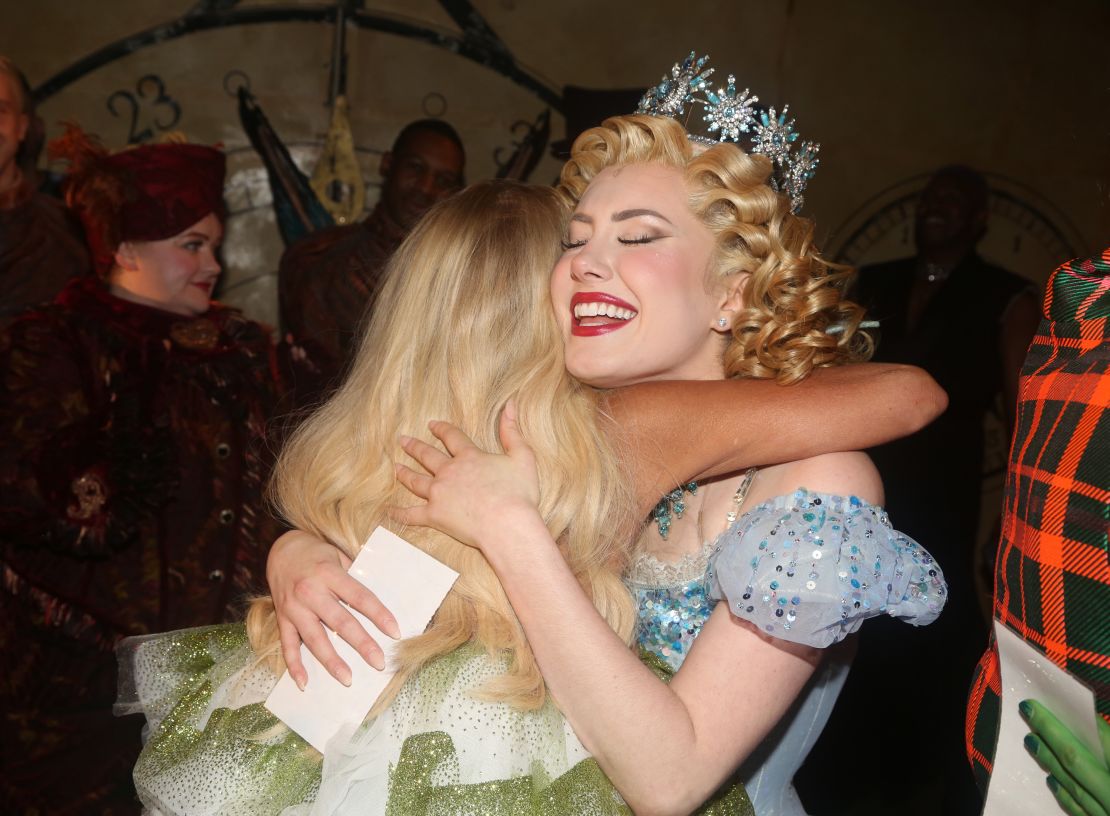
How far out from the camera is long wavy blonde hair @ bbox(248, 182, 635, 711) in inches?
56.6

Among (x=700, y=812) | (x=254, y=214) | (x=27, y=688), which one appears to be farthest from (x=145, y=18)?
(x=700, y=812)

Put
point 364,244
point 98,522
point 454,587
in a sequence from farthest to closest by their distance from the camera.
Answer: point 364,244, point 98,522, point 454,587

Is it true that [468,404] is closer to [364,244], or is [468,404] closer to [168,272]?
[168,272]

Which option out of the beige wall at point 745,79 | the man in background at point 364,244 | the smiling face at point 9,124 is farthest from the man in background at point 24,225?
the man in background at point 364,244

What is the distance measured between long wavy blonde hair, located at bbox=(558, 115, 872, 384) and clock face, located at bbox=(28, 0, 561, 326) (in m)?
2.48

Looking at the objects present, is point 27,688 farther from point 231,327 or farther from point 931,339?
point 931,339

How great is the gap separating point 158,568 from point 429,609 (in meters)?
1.54

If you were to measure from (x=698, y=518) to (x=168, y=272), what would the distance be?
1.91m

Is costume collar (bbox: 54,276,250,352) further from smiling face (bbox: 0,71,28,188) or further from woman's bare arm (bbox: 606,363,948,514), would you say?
woman's bare arm (bbox: 606,363,948,514)

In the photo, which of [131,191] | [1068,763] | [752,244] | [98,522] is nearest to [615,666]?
[1068,763]

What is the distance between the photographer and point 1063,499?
1.06 meters

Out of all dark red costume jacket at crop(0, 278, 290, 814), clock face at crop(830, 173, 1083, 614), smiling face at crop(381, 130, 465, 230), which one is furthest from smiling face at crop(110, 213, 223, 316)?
clock face at crop(830, 173, 1083, 614)

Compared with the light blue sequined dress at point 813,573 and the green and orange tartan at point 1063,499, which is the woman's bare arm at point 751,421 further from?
the green and orange tartan at point 1063,499

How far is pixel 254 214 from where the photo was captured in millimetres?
4012
